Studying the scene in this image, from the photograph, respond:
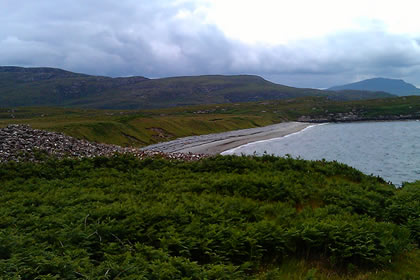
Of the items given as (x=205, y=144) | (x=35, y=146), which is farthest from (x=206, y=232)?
(x=205, y=144)

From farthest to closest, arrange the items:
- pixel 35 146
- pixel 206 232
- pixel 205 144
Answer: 1. pixel 205 144
2. pixel 35 146
3. pixel 206 232

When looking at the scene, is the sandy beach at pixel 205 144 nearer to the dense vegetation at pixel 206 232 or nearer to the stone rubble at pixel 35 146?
the stone rubble at pixel 35 146

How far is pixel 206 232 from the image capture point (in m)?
10.7

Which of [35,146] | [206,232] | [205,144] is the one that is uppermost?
[35,146]

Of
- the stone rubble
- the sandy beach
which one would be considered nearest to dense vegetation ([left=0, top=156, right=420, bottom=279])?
the stone rubble

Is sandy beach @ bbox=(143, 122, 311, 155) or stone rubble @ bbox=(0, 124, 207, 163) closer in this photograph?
stone rubble @ bbox=(0, 124, 207, 163)

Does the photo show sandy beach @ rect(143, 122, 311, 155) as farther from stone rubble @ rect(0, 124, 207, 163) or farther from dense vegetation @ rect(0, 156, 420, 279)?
dense vegetation @ rect(0, 156, 420, 279)

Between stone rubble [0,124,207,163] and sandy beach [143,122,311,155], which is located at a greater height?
stone rubble [0,124,207,163]

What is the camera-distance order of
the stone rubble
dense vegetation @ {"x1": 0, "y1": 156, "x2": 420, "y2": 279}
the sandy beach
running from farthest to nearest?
the sandy beach → the stone rubble → dense vegetation @ {"x1": 0, "y1": 156, "x2": 420, "y2": 279}

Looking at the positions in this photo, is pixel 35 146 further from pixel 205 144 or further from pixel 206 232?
pixel 205 144

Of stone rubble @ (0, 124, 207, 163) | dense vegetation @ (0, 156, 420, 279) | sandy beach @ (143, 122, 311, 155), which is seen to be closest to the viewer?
dense vegetation @ (0, 156, 420, 279)

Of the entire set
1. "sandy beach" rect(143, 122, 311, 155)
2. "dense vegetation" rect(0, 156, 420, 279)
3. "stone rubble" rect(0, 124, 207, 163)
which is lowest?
"sandy beach" rect(143, 122, 311, 155)

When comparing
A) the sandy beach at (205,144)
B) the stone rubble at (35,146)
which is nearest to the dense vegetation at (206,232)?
the stone rubble at (35,146)

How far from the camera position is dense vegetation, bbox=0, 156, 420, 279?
8.34 meters
